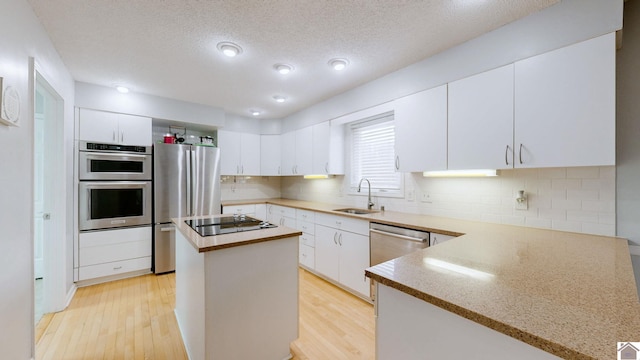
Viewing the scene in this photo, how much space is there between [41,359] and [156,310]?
0.81m

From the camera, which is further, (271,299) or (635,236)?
(271,299)

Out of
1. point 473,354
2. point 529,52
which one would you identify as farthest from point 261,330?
point 529,52

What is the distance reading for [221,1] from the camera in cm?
170

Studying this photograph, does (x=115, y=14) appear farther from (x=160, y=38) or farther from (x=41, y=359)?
(x=41, y=359)

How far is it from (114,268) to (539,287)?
4240mm

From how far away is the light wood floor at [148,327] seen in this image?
1939 mm

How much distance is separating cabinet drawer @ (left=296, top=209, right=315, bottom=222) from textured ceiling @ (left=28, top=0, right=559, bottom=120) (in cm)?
171

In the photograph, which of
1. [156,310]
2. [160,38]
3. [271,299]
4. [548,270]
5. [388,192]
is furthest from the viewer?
[388,192]

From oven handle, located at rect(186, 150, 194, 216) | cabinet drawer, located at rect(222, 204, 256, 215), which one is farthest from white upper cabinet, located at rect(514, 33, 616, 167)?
oven handle, located at rect(186, 150, 194, 216)

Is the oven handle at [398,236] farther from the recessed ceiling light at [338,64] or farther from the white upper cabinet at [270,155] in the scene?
the white upper cabinet at [270,155]

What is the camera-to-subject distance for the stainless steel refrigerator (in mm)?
3510

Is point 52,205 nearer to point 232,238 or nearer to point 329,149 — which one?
point 232,238

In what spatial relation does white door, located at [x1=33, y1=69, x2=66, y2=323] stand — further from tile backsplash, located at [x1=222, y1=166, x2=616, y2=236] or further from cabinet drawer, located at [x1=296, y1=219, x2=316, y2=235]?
tile backsplash, located at [x1=222, y1=166, x2=616, y2=236]

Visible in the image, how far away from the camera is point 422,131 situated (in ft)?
8.08
